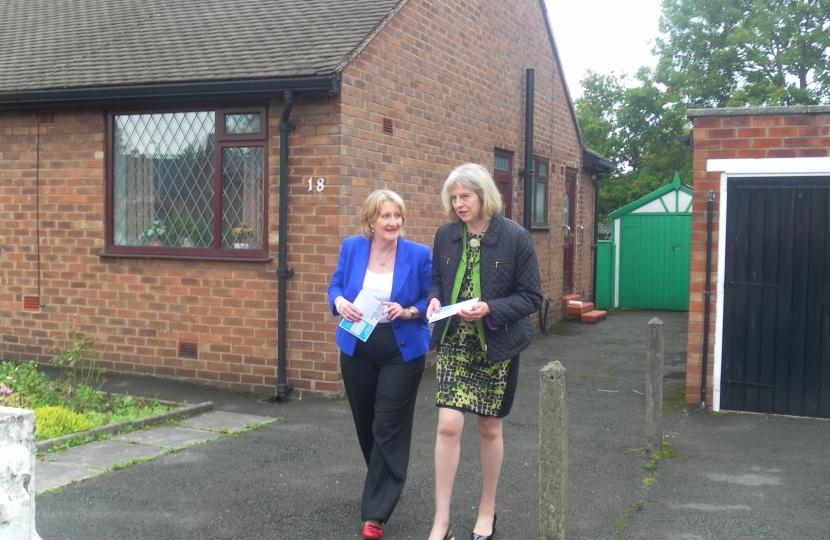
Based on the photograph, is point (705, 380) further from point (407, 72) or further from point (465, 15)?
point (465, 15)

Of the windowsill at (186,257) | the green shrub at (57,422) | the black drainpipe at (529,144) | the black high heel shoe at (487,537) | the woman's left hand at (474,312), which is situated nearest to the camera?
the woman's left hand at (474,312)

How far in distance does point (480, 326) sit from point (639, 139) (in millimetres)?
33980

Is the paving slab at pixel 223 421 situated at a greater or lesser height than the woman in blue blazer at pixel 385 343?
lesser

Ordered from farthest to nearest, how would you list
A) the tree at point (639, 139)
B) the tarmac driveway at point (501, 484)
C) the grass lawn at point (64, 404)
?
1. the tree at point (639, 139)
2. the grass lawn at point (64, 404)
3. the tarmac driveway at point (501, 484)

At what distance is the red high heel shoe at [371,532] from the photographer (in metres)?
4.55

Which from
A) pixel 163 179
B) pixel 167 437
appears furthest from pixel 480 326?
pixel 163 179

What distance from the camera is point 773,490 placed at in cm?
547

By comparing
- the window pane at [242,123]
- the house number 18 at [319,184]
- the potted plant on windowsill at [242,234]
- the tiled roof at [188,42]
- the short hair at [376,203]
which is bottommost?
the potted plant on windowsill at [242,234]

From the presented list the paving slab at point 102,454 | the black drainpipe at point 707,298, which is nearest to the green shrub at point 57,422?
the paving slab at point 102,454

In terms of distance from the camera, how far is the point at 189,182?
8.88 metres

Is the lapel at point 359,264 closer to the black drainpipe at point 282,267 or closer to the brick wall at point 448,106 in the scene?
the brick wall at point 448,106

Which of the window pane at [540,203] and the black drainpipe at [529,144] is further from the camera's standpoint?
the window pane at [540,203]

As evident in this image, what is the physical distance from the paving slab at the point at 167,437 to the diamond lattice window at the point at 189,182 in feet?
7.31

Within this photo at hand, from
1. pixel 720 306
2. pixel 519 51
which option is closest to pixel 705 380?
pixel 720 306
